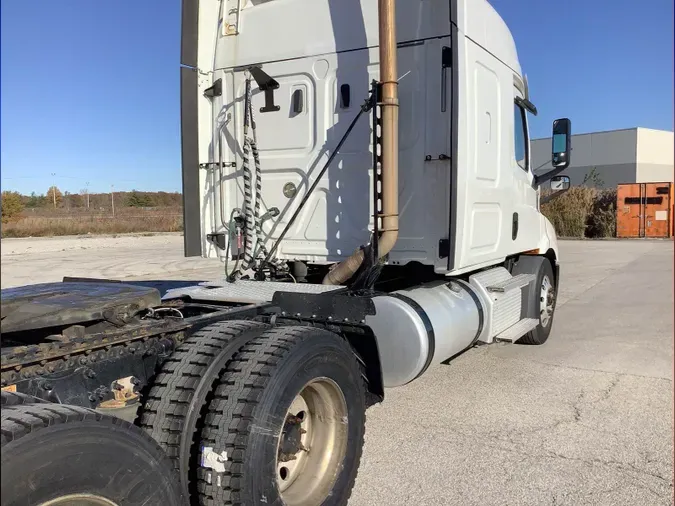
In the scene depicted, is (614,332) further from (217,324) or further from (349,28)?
(217,324)

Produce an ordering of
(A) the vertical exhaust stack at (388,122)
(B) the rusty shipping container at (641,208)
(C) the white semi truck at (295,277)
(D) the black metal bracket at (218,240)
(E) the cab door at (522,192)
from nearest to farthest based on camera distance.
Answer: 1. (C) the white semi truck at (295,277)
2. (A) the vertical exhaust stack at (388,122)
3. (D) the black metal bracket at (218,240)
4. (E) the cab door at (522,192)
5. (B) the rusty shipping container at (641,208)

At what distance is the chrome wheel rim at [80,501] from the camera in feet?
5.55

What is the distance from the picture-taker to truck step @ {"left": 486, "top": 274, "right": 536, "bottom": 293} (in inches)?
205

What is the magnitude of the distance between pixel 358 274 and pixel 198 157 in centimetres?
192

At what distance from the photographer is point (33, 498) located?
162cm

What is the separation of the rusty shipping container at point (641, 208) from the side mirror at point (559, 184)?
1960cm

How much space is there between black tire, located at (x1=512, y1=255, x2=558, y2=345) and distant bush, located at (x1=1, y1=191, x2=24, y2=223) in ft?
18.0

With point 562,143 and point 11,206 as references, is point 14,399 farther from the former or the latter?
point 562,143

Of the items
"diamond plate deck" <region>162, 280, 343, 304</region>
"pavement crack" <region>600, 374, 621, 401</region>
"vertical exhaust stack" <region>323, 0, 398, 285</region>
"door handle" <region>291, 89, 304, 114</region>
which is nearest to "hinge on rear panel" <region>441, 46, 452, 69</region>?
"vertical exhaust stack" <region>323, 0, 398, 285</region>

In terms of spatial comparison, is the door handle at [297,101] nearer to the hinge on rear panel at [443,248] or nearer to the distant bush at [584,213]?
the hinge on rear panel at [443,248]

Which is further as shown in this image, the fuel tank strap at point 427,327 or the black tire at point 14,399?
the fuel tank strap at point 427,327

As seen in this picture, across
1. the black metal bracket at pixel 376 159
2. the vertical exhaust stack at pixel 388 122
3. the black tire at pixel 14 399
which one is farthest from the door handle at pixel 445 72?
the black tire at pixel 14 399

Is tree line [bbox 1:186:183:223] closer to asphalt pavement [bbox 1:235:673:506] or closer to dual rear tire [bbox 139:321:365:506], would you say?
asphalt pavement [bbox 1:235:673:506]

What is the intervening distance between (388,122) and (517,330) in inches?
100
